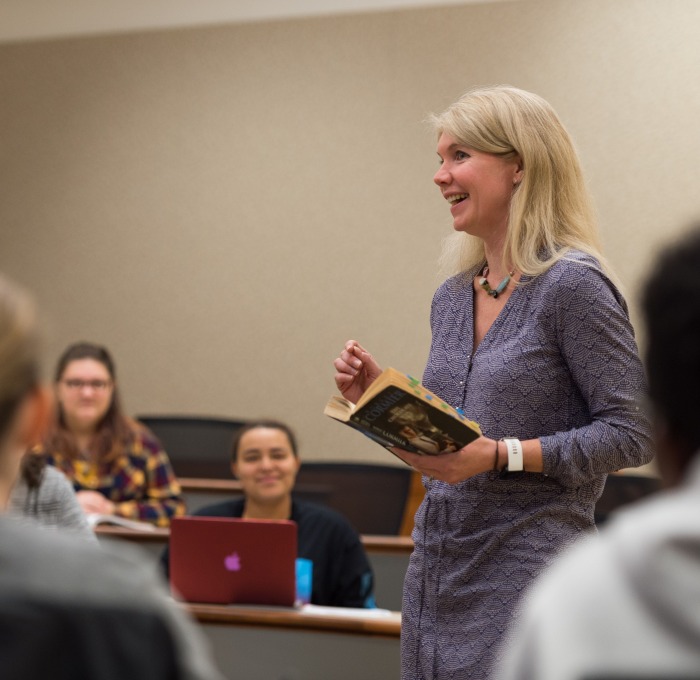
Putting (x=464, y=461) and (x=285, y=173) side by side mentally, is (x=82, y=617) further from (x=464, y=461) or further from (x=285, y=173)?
(x=285, y=173)

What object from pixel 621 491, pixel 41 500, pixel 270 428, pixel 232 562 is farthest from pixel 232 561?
pixel 621 491

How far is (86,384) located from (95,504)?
611 millimetres

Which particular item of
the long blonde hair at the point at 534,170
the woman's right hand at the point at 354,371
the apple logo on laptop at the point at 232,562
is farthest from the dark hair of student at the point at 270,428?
the long blonde hair at the point at 534,170

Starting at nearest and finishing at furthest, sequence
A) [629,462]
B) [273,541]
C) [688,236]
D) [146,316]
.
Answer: [688,236] → [629,462] → [273,541] → [146,316]

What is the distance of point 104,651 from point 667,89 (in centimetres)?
568

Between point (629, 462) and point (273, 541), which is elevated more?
point (629, 462)

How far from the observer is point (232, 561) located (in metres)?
2.96

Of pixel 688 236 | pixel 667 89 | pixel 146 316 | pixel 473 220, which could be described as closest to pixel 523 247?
pixel 473 220

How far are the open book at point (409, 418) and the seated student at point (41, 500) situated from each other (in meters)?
1.56

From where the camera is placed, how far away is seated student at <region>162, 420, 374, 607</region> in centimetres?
369

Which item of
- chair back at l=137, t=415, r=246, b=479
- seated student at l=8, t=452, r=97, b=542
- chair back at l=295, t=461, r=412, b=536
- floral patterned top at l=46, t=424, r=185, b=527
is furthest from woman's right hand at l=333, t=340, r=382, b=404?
chair back at l=137, t=415, r=246, b=479

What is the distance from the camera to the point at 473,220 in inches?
79.4

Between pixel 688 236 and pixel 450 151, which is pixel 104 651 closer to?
pixel 688 236

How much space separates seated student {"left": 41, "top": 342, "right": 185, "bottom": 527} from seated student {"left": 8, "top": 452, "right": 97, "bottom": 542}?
51.2 inches
